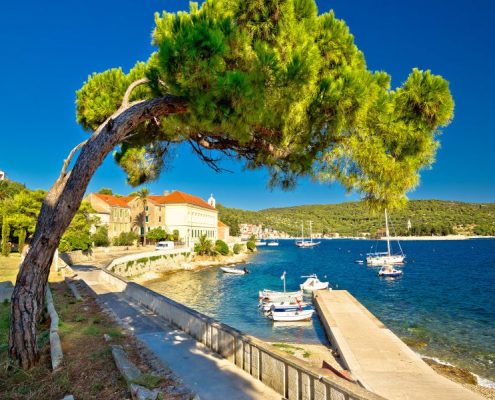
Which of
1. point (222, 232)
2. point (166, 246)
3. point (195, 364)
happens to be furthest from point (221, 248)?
point (195, 364)

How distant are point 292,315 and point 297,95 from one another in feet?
59.4

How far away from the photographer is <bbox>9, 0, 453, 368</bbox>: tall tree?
5.68m

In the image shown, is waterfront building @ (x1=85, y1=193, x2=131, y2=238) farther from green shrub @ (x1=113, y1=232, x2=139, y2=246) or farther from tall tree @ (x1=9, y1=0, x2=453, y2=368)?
tall tree @ (x1=9, y1=0, x2=453, y2=368)

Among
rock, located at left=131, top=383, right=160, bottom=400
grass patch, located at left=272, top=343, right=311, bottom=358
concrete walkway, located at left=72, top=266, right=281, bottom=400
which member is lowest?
grass patch, located at left=272, top=343, right=311, bottom=358

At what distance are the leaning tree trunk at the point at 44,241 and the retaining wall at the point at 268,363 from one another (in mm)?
3327

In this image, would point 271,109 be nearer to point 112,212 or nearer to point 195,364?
point 195,364

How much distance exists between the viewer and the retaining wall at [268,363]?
4288 millimetres

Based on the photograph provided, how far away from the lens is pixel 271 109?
6258 mm

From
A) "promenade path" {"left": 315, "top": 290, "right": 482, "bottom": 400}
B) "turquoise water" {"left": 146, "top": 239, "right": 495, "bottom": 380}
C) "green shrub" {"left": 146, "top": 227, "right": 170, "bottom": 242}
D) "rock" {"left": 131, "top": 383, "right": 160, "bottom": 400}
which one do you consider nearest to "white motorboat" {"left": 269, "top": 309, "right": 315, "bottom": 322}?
"turquoise water" {"left": 146, "top": 239, "right": 495, "bottom": 380}

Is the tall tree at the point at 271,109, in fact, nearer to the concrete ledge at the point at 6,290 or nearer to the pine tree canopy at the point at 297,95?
the pine tree canopy at the point at 297,95

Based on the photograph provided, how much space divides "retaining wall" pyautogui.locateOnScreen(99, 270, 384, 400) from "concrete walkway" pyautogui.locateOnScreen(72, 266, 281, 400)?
0.52ft

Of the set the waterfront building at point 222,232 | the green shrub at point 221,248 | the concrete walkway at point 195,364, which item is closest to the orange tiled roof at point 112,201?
the green shrub at point 221,248

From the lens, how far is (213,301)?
29.6 meters

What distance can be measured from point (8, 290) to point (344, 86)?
1730cm
